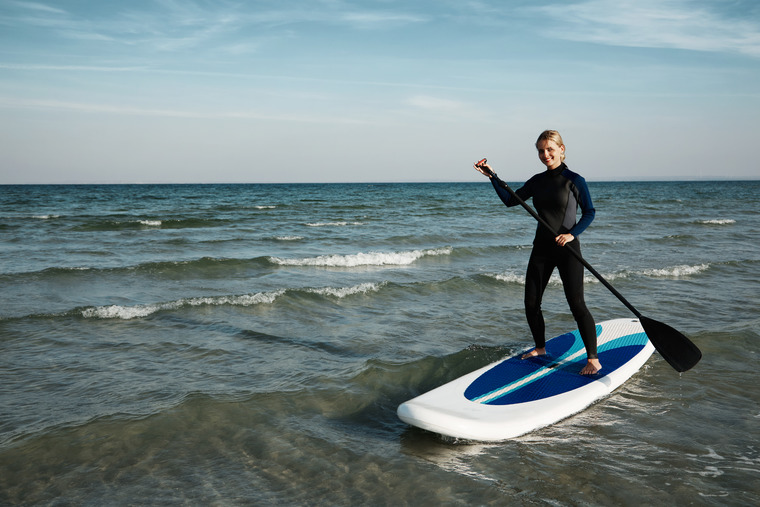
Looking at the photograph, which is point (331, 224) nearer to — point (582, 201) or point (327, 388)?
point (327, 388)

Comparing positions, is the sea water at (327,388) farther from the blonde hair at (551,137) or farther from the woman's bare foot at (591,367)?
the blonde hair at (551,137)

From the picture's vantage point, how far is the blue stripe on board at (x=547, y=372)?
163 inches

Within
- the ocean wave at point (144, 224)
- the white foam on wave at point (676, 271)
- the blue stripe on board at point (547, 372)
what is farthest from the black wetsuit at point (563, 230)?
the ocean wave at point (144, 224)

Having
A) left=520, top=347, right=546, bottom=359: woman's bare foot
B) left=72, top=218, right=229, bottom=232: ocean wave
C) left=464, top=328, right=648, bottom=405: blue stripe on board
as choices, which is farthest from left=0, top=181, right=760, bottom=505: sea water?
left=72, top=218, right=229, bottom=232: ocean wave

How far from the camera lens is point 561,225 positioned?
441cm

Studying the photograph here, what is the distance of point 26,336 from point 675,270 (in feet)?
34.1

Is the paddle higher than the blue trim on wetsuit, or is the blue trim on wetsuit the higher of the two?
the blue trim on wetsuit

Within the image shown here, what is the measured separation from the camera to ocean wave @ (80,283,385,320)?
23.8ft

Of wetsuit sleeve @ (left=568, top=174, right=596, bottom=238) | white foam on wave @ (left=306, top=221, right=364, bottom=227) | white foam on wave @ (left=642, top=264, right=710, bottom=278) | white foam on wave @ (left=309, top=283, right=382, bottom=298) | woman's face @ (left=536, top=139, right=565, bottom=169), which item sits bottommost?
white foam on wave @ (left=309, top=283, right=382, bottom=298)

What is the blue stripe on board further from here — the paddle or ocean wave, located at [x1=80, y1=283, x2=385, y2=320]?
ocean wave, located at [x1=80, y1=283, x2=385, y2=320]

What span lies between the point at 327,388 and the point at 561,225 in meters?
2.37

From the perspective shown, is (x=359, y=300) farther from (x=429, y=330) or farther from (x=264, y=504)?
(x=264, y=504)

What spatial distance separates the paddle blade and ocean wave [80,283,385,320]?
4.78 meters

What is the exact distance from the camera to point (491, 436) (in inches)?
145
